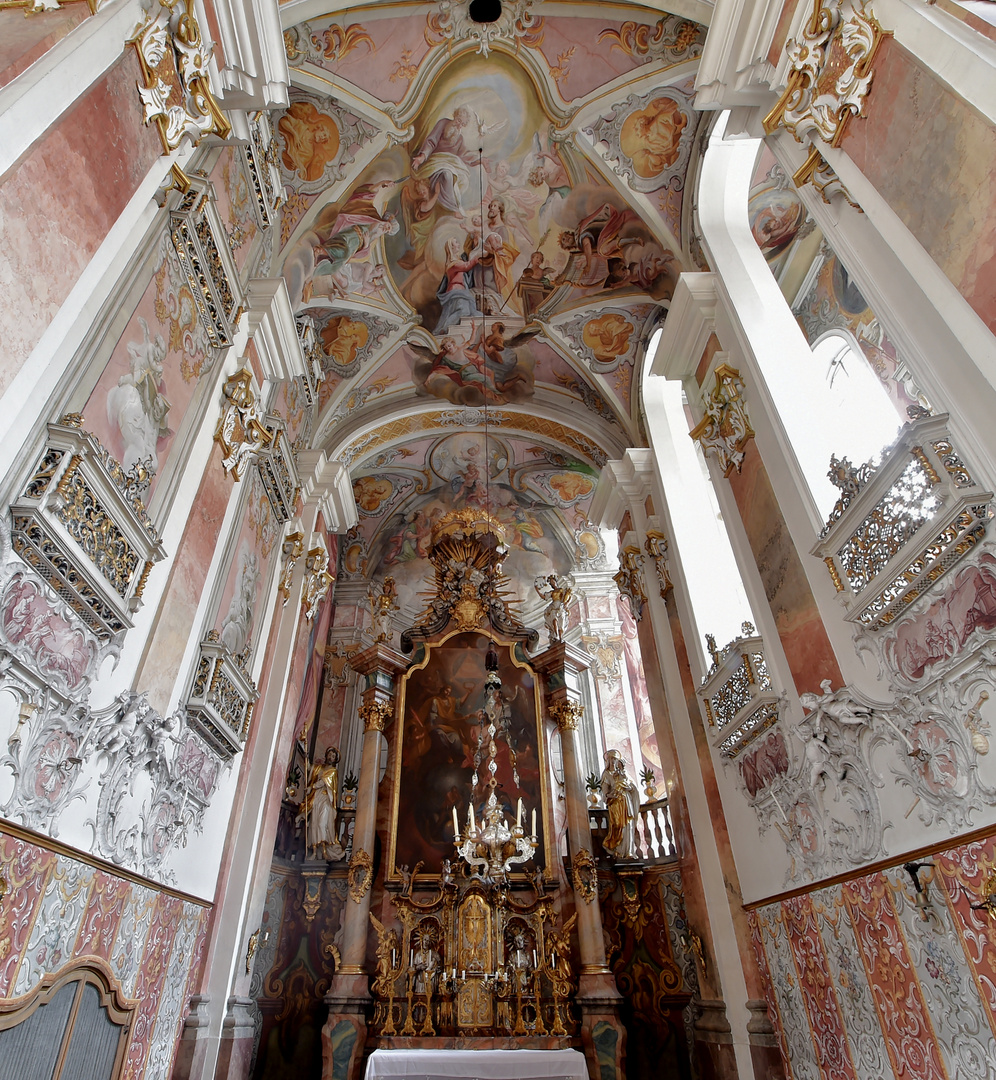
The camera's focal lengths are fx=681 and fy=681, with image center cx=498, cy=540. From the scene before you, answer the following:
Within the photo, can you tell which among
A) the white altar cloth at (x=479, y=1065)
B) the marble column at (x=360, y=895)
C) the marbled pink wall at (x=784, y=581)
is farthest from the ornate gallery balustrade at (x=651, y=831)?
the marbled pink wall at (x=784, y=581)

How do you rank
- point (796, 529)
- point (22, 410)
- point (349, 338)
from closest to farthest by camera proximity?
1. point (22, 410)
2. point (796, 529)
3. point (349, 338)

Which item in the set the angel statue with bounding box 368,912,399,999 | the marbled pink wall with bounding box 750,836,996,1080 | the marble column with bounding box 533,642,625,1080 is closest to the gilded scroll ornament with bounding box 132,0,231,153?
the marbled pink wall with bounding box 750,836,996,1080

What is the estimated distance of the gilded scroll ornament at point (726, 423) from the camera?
646cm

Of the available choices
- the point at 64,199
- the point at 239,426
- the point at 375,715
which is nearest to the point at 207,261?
the point at 239,426

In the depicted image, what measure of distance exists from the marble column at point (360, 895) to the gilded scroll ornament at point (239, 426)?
14.7 feet

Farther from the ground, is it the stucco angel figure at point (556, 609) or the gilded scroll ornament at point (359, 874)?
the stucco angel figure at point (556, 609)

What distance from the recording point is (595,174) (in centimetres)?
864

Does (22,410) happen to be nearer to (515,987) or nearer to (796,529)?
(796,529)

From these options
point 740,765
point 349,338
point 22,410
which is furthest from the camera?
point 349,338

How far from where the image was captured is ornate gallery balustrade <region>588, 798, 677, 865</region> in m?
9.27

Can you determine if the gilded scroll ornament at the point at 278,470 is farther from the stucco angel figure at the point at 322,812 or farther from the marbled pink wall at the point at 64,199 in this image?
the stucco angel figure at the point at 322,812

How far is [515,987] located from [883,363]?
26.7 ft

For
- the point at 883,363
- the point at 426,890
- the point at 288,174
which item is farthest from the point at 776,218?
the point at 426,890

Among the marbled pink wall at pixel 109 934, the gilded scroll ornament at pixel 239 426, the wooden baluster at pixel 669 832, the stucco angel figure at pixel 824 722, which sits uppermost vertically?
the gilded scroll ornament at pixel 239 426
